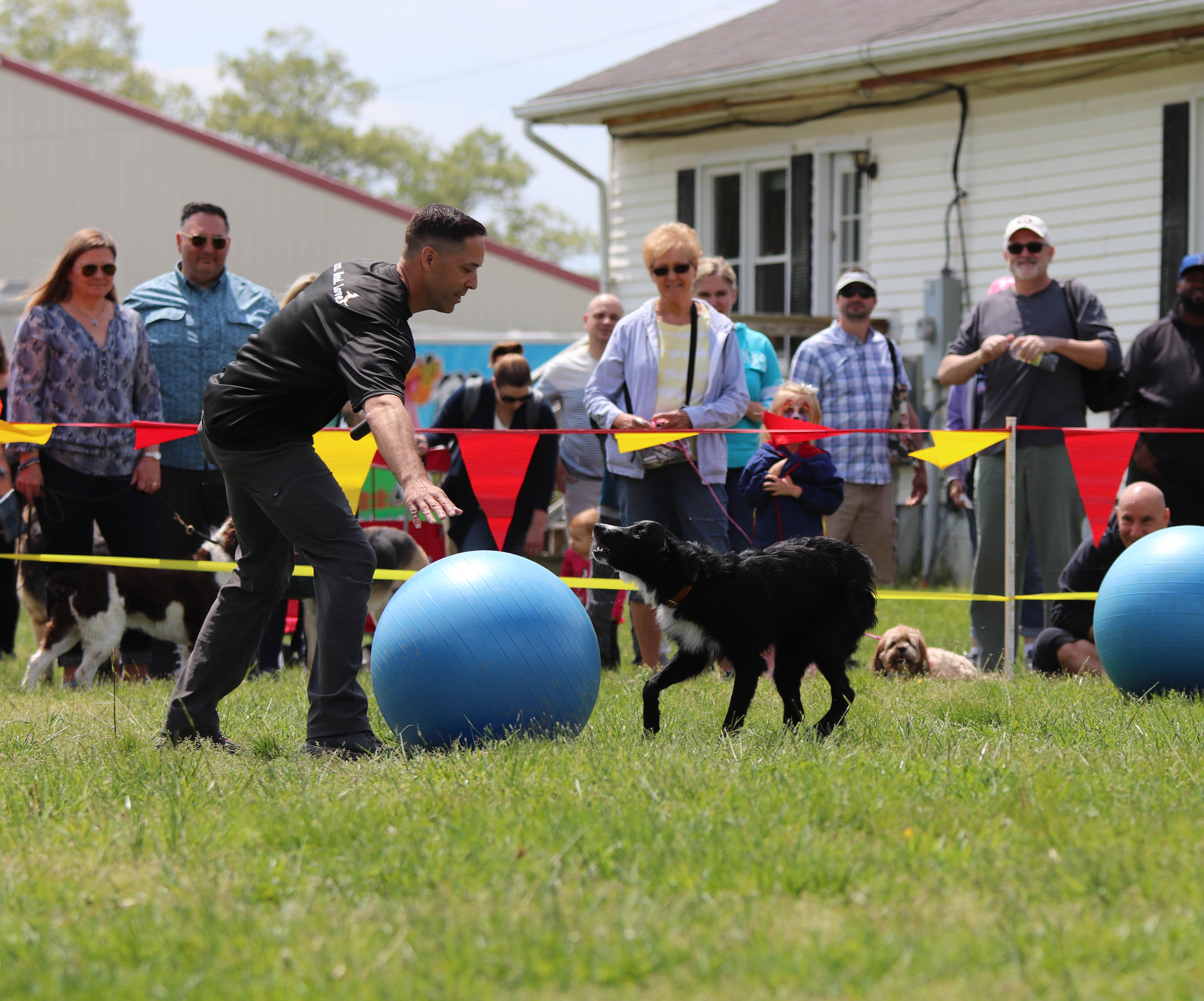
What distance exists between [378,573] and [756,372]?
2453 mm

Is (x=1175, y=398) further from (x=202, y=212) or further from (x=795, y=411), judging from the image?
(x=202, y=212)

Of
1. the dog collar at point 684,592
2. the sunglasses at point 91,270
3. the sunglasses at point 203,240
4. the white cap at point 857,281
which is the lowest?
the dog collar at point 684,592

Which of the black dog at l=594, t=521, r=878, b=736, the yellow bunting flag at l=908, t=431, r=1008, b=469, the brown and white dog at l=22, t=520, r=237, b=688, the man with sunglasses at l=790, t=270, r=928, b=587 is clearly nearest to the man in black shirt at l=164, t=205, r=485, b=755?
the black dog at l=594, t=521, r=878, b=736

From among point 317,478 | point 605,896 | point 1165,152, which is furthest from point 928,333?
point 605,896

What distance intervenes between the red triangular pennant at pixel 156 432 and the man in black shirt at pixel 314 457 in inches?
94.6

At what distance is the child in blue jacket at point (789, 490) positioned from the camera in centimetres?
736

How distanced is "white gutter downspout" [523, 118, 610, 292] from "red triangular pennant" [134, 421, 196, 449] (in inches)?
368

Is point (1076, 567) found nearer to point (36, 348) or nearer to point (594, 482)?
point (594, 482)

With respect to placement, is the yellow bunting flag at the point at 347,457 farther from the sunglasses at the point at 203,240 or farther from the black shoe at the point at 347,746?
the black shoe at the point at 347,746

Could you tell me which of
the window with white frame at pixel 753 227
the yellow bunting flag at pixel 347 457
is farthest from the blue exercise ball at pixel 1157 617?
the window with white frame at pixel 753 227

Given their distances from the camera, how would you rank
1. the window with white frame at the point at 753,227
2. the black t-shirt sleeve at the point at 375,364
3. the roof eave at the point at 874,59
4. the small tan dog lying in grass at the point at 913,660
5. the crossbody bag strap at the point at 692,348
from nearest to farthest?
the black t-shirt sleeve at the point at 375,364 < the crossbody bag strap at the point at 692,348 < the small tan dog lying in grass at the point at 913,660 < the roof eave at the point at 874,59 < the window with white frame at the point at 753,227

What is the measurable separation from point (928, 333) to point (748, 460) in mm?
7097

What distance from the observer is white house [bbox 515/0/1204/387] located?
41.6 ft

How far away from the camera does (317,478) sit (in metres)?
4.85
